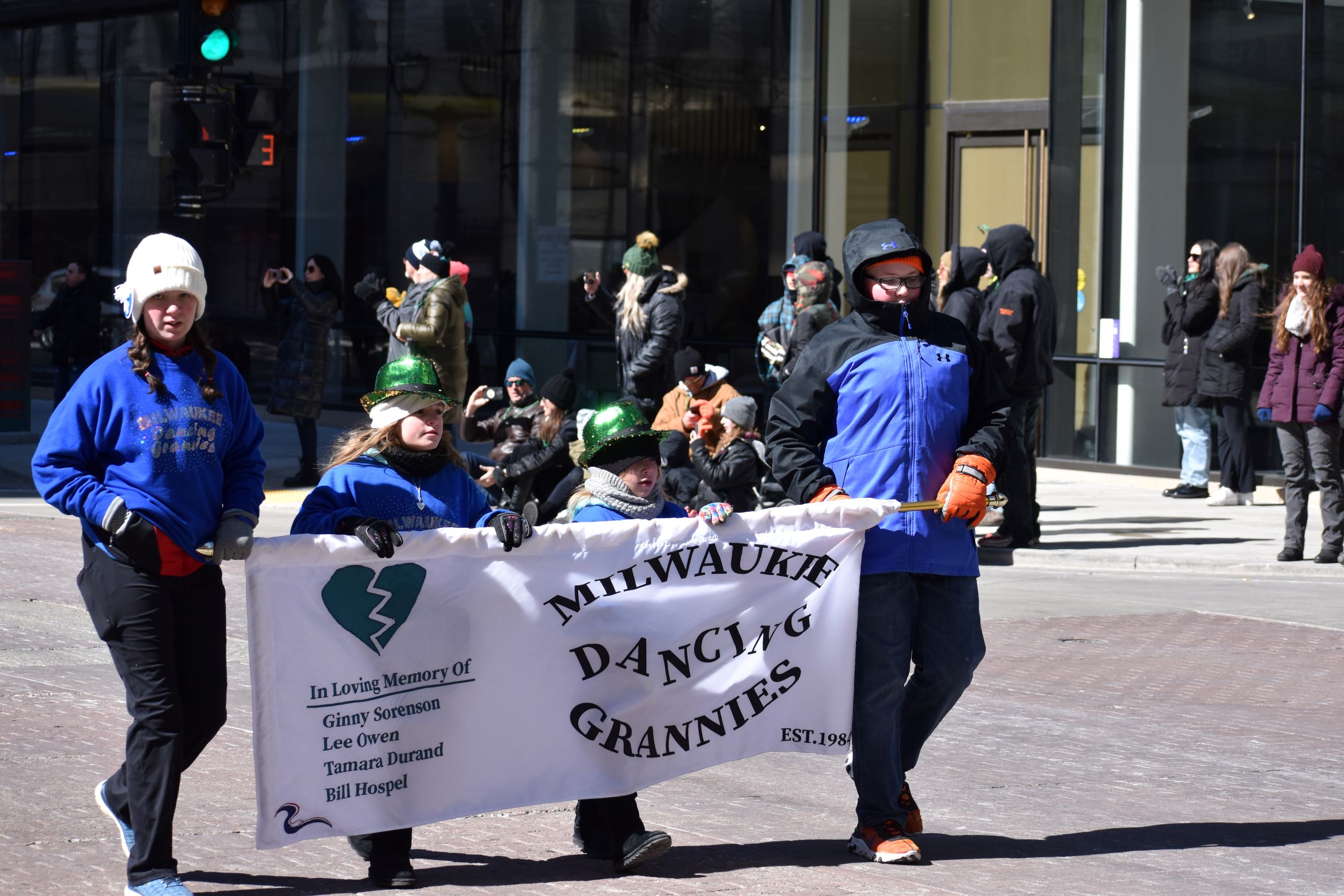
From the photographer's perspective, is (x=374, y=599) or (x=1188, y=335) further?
(x=1188, y=335)

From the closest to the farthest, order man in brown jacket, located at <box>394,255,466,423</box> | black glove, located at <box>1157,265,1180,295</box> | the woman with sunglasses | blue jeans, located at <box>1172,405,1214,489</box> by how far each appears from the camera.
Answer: man in brown jacket, located at <box>394,255,466,423</box>, the woman with sunglasses, blue jeans, located at <box>1172,405,1214,489</box>, black glove, located at <box>1157,265,1180,295</box>

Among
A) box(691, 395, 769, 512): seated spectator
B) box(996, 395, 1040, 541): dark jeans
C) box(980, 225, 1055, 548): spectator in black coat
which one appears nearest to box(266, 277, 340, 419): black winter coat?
box(691, 395, 769, 512): seated spectator

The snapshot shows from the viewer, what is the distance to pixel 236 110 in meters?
13.7

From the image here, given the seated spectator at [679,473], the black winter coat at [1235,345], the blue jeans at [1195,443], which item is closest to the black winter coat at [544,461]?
the seated spectator at [679,473]

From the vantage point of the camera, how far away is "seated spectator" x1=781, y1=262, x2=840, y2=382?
44.1 feet

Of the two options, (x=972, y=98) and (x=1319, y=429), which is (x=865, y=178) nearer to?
(x=972, y=98)

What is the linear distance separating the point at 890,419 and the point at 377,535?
160 cm

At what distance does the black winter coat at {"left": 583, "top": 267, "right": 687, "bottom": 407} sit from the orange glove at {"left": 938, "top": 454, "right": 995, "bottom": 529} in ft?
28.0

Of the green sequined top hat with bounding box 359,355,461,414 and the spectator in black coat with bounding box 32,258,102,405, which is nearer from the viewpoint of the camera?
the green sequined top hat with bounding box 359,355,461,414

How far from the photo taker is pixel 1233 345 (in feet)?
51.2

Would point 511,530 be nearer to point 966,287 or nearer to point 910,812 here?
point 910,812

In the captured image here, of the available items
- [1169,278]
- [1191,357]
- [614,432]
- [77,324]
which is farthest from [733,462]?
[77,324]

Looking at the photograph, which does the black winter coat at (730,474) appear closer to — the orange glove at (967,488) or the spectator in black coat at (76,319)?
the orange glove at (967,488)

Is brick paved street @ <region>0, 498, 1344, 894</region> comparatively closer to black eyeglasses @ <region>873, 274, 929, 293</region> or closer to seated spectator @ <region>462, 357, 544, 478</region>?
black eyeglasses @ <region>873, 274, 929, 293</region>
